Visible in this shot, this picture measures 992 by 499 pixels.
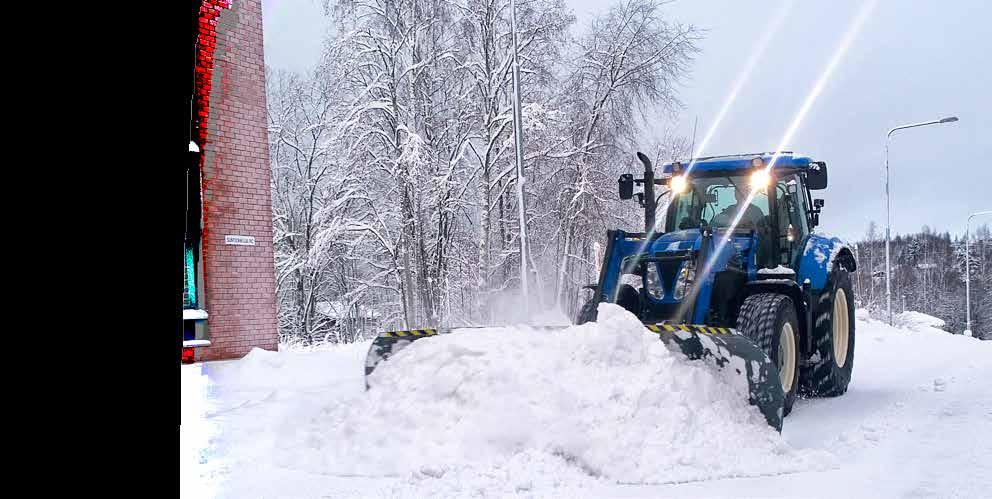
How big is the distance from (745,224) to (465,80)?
14372mm

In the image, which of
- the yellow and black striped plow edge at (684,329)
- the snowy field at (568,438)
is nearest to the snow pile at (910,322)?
the yellow and black striped plow edge at (684,329)

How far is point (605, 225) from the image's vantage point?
2117cm

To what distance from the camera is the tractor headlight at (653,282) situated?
761 cm

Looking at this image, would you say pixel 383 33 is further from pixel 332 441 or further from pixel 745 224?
pixel 332 441

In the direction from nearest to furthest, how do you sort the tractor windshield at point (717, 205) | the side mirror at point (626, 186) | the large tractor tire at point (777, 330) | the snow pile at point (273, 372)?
the large tractor tire at point (777, 330), the tractor windshield at point (717, 205), the side mirror at point (626, 186), the snow pile at point (273, 372)

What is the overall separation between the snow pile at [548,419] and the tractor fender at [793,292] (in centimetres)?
192

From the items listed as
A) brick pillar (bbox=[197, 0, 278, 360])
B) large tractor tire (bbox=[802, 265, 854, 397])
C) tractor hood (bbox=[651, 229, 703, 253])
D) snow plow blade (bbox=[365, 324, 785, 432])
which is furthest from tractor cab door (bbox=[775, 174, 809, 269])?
brick pillar (bbox=[197, 0, 278, 360])

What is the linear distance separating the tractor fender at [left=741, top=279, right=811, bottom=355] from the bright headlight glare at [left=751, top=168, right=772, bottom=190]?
120 cm

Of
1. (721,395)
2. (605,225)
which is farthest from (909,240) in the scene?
(721,395)

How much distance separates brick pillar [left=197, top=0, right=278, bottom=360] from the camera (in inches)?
386

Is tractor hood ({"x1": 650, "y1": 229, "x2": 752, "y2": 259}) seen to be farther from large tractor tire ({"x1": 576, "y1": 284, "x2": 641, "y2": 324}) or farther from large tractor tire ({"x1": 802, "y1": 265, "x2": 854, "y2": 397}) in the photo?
large tractor tire ({"x1": 802, "y1": 265, "x2": 854, "y2": 397})

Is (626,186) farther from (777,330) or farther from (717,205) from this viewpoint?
(777,330)

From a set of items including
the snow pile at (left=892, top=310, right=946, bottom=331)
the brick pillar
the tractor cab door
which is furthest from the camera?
the snow pile at (left=892, top=310, right=946, bottom=331)

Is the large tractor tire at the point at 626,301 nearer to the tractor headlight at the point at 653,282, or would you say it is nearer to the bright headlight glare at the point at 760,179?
the tractor headlight at the point at 653,282
